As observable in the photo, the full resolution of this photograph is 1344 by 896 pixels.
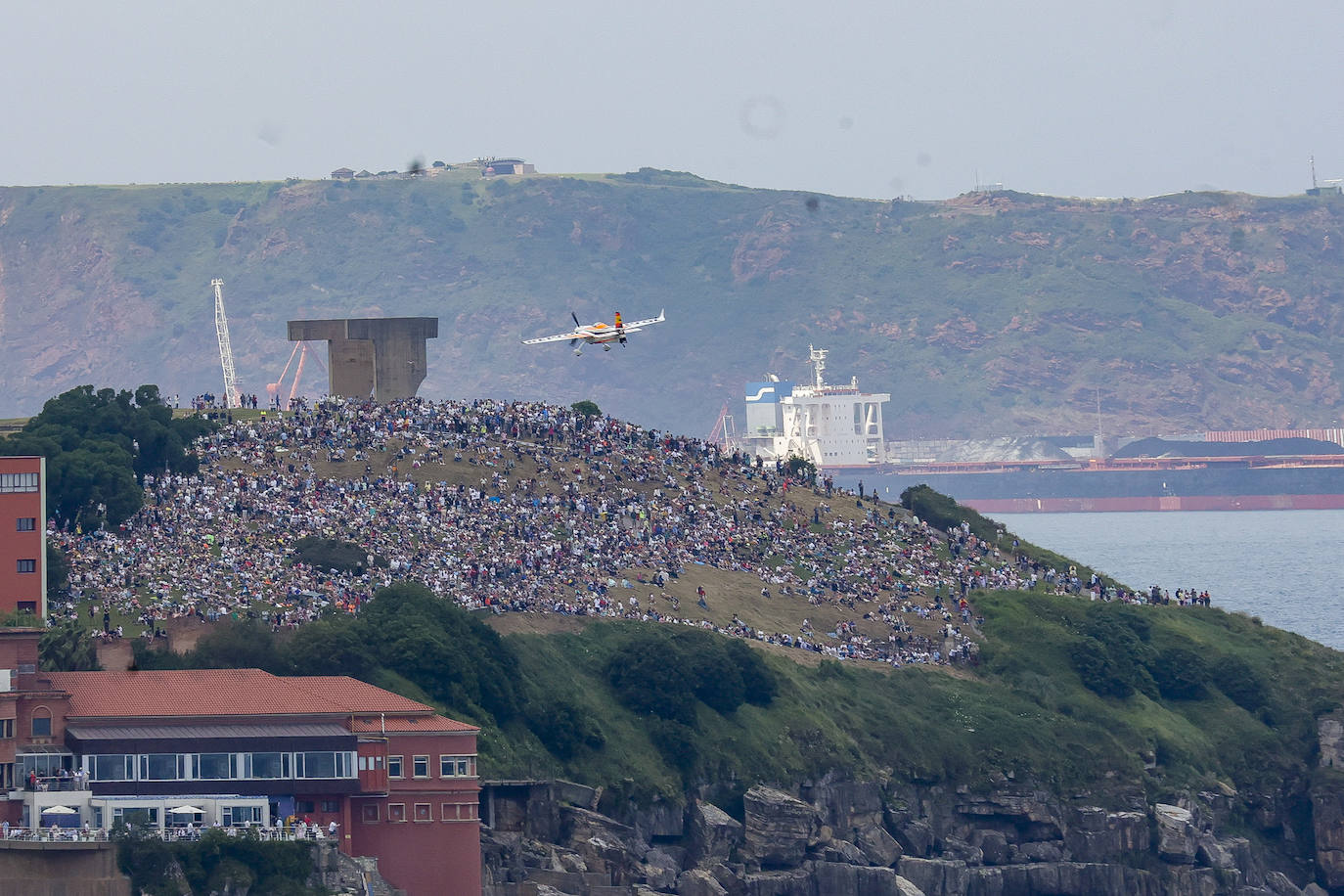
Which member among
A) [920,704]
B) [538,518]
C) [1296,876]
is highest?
[538,518]

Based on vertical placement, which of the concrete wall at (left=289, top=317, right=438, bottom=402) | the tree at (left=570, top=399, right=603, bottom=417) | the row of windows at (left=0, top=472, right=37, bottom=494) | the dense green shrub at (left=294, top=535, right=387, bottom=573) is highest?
the concrete wall at (left=289, top=317, right=438, bottom=402)

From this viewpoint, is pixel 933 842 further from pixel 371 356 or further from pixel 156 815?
pixel 371 356

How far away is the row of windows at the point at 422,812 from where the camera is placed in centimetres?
7862

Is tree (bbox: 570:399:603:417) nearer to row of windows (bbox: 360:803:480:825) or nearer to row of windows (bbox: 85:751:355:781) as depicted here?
row of windows (bbox: 360:803:480:825)

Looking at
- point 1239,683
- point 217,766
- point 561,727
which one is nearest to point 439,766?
point 217,766

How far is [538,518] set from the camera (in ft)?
372

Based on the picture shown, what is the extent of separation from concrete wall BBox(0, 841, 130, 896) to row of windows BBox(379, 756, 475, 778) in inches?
404

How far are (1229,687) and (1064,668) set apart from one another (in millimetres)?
8748

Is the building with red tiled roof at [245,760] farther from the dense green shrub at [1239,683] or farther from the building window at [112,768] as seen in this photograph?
the dense green shrub at [1239,683]

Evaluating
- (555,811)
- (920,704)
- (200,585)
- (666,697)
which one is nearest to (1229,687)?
(920,704)

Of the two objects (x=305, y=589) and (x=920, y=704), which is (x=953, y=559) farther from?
(x=305, y=589)

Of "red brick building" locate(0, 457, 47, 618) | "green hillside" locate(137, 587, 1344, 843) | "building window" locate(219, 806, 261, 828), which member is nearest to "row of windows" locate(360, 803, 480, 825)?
"building window" locate(219, 806, 261, 828)

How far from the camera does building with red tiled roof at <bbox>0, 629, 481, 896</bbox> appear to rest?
243 feet

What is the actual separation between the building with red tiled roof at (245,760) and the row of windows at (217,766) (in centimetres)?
4
